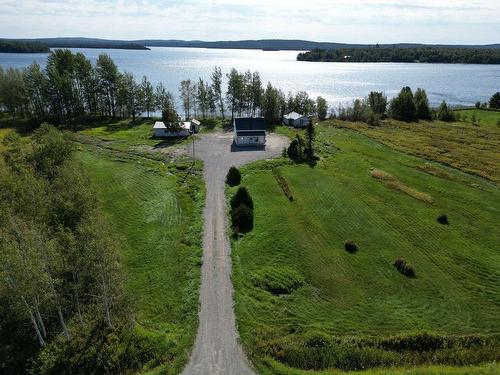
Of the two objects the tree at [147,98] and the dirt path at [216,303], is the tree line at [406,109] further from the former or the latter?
the dirt path at [216,303]

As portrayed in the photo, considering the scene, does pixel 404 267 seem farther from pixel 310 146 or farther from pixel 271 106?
pixel 271 106

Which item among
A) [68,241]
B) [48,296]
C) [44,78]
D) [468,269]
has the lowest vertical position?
[468,269]

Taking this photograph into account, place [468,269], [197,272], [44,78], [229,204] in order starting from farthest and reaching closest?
[44,78] < [229,204] < [468,269] < [197,272]

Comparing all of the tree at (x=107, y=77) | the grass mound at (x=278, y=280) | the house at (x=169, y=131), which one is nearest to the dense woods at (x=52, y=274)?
the grass mound at (x=278, y=280)

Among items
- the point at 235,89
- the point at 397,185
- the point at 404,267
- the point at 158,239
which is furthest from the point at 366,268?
the point at 235,89

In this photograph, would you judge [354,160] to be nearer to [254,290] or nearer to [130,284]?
[254,290]

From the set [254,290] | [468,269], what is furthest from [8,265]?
[468,269]

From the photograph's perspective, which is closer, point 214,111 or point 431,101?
point 214,111
